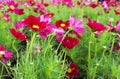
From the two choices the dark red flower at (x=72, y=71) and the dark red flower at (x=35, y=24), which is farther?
the dark red flower at (x=72, y=71)

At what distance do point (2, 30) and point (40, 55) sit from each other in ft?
1.34

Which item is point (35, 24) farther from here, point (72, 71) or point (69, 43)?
point (72, 71)

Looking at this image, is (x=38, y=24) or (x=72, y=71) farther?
(x=72, y=71)

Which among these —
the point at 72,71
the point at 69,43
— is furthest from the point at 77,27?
the point at 72,71

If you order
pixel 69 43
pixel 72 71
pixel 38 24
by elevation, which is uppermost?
pixel 38 24

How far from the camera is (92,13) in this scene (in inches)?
107

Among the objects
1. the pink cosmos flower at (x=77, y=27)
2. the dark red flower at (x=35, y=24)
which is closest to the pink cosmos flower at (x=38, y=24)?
the dark red flower at (x=35, y=24)

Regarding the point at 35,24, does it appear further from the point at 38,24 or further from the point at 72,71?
the point at 72,71

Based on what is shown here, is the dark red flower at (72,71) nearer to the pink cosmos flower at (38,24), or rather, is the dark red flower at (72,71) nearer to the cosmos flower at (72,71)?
the cosmos flower at (72,71)

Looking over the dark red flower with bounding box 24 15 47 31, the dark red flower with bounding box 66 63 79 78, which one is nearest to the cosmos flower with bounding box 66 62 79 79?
the dark red flower with bounding box 66 63 79 78

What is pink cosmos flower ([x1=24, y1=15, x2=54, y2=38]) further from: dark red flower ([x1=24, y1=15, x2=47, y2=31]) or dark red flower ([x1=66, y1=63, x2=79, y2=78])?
dark red flower ([x1=66, y1=63, x2=79, y2=78])

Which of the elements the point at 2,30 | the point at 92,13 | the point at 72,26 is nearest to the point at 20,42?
the point at 2,30

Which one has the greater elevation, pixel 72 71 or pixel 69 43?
pixel 69 43

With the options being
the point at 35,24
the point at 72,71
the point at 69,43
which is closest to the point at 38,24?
the point at 35,24
